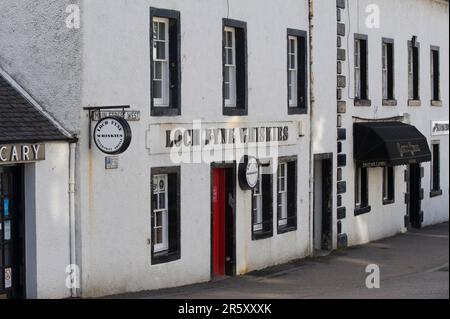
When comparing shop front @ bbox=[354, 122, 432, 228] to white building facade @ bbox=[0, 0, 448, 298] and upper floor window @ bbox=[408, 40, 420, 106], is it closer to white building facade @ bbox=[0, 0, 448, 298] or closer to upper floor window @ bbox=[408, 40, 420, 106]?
white building facade @ bbox=[0, 0, 448, 298]

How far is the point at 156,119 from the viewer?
16641mm

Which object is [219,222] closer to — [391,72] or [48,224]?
[48,224]

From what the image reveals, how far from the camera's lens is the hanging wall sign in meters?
19.1

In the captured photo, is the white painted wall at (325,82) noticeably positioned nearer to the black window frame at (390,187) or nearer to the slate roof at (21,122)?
the black window frame at (390,187)

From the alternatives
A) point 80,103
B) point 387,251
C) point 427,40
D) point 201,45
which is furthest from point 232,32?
point 427,40

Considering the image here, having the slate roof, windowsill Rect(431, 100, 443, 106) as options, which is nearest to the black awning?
windowsill Rect(431, 100, 443, 106)

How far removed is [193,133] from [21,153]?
4.19 metres

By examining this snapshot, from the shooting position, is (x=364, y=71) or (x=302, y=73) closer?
(x=302, y=73)

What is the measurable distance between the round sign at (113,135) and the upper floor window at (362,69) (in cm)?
1122

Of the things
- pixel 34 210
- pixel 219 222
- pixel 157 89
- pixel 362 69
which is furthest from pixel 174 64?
pixel 362 69

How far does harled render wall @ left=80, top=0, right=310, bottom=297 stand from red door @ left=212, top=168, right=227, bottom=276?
331 millimetres

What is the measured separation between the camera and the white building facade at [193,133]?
15070mm

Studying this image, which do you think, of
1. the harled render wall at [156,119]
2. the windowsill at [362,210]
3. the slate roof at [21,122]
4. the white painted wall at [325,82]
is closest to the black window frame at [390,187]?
the windowsill at [362,210]

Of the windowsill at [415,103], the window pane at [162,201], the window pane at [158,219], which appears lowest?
the window pane at [158,219]
